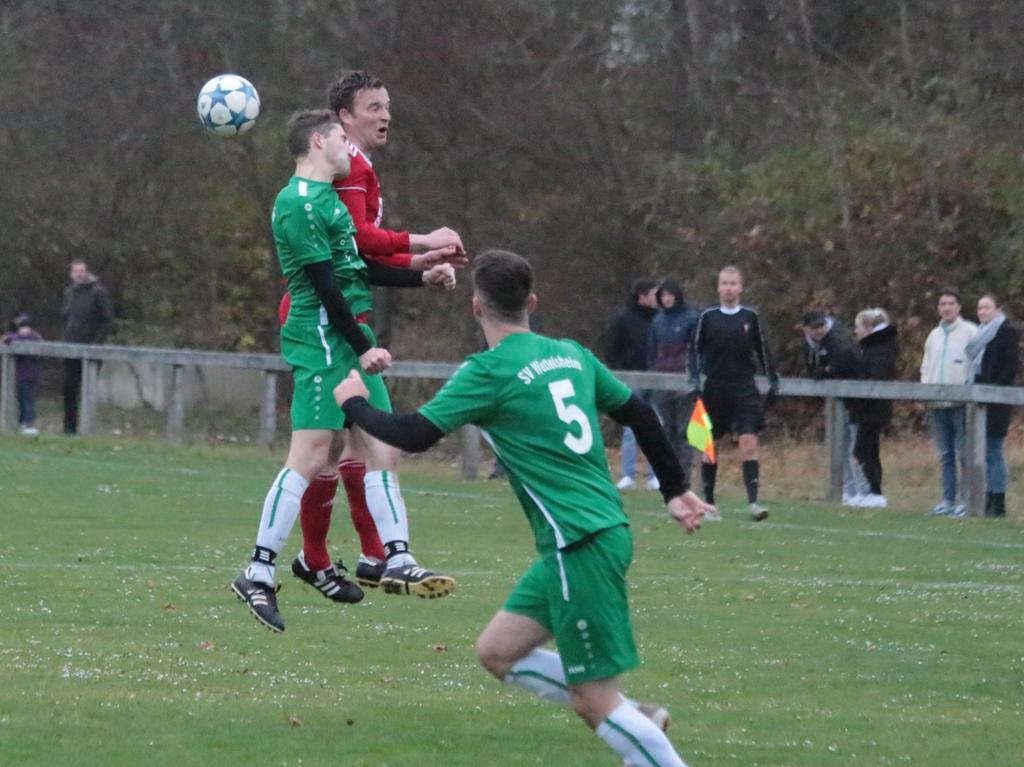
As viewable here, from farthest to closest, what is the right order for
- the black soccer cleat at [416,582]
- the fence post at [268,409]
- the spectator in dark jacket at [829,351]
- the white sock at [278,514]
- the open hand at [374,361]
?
the fence post at [268,409] < the spectator in dark jacket at [829,351] < the white sock at [278,514] < the open hand at [374,361] < the black soccer cleat at [416,582]

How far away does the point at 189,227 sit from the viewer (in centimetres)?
3794

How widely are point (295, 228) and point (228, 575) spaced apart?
452 centimetres

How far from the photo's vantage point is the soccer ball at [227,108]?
34.7ft

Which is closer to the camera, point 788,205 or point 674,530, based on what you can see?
point 674,530

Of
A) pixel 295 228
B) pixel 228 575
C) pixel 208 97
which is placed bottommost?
pixel 228 575

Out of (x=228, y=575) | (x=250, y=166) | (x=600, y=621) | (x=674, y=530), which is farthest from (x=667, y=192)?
(x=600, y=621)

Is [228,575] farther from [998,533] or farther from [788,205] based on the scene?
[788,205]

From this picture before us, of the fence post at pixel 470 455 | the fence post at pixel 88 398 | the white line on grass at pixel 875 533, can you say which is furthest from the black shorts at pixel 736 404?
the fence post at pixel 88 398

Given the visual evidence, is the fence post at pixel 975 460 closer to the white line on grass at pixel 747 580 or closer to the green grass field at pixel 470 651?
the green grass field at pixel 470 651

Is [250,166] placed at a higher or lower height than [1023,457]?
higher

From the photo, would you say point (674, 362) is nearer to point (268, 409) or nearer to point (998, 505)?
point (998, 505)

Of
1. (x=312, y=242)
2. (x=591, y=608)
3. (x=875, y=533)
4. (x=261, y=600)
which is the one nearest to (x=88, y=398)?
(x=875, y=533)

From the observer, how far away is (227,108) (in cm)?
1063

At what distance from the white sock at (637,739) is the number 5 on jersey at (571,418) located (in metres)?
0.86
